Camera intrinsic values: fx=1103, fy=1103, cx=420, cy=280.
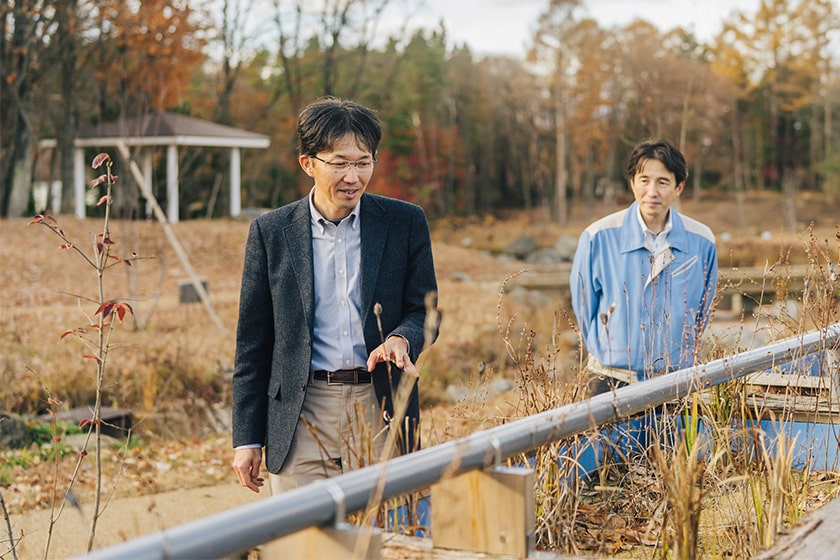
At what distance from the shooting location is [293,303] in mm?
3164

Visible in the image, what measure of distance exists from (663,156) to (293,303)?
2119mm

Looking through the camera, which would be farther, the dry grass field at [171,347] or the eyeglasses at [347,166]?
the dry grass field at [171,347]

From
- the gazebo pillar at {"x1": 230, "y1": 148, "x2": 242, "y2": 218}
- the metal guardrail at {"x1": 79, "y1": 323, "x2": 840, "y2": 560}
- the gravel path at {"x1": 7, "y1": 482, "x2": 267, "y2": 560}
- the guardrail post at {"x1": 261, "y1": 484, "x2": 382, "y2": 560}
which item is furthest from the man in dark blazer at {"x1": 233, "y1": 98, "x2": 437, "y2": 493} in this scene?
the gazebo pillar at {"x1": 230, "y1": 148, "x2": 242, "y2": 218}

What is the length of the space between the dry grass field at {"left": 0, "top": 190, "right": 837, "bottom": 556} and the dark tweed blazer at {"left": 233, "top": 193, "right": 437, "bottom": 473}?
0.29m

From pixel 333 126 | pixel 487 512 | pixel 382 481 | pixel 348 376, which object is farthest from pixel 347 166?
pixel 382 481

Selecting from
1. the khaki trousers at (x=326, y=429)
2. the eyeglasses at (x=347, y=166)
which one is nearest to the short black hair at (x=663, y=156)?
the eyeglasses at (x=347, y=166)

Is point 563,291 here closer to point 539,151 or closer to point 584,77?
point 584,77

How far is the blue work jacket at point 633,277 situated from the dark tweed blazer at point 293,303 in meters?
1.28

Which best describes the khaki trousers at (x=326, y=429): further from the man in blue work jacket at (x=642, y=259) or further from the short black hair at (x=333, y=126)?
the man in blue work jacket at (x=642, y=259)

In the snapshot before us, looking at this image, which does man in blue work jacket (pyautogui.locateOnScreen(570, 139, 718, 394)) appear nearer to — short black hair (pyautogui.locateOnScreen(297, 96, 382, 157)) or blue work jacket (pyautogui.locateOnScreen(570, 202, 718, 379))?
blue work jacket (pyautogui.locateOnScreen(570, 202, 718, 379))

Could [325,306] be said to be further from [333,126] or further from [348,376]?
[333,126]

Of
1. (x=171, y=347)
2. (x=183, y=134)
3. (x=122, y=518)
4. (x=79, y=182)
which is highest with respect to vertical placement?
(x=183, y=134)

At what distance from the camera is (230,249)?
22.9 meters

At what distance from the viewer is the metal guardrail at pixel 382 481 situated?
1532 millimetres
